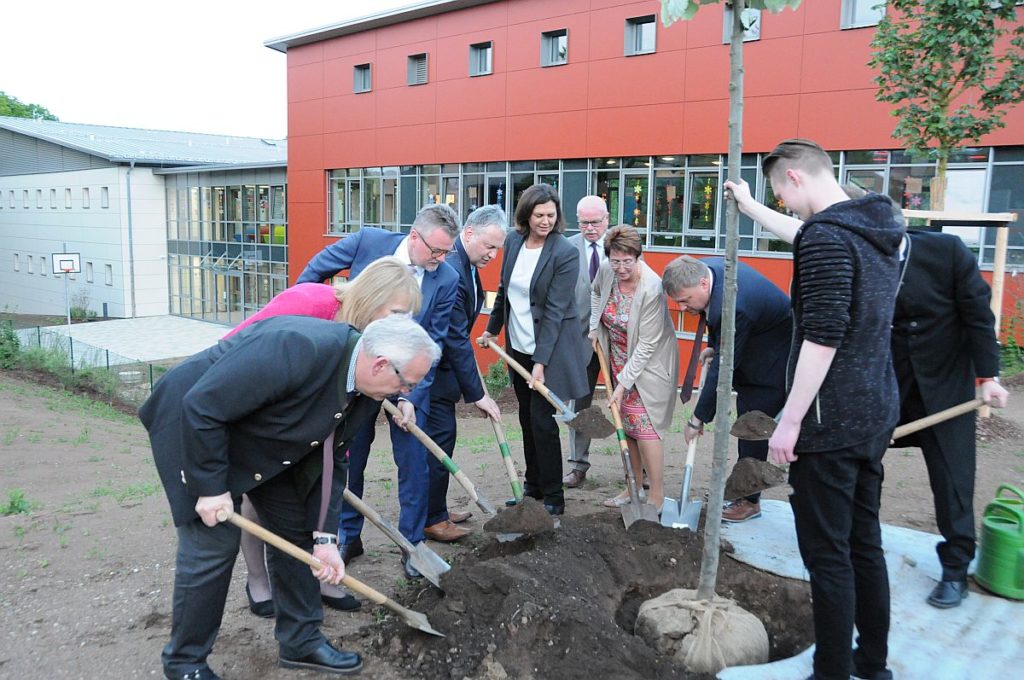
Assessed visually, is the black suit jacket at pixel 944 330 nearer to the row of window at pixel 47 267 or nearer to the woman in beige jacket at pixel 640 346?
the woman in beige jacket at pixel 640 346

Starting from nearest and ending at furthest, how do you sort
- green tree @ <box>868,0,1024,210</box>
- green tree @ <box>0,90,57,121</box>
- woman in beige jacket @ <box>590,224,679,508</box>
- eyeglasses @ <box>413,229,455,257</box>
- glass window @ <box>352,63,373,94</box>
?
eyeglasses @ <box>413,229,455,257</box>
woman in beige jacket @ <box>590,224,679,508</box>
green tree @ <box>868,0,1024,210</box>
glass window @ <box>352,63,373,94</box>
green tree @ <box>0,90,57,121</box>

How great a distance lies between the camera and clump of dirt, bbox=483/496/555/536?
4102 millimetres

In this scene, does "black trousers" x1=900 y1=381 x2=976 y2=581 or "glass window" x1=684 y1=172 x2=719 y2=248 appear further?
"glass window" x1=684 y1=172 x2=719 y2=248

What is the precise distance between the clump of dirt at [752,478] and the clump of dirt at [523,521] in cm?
113

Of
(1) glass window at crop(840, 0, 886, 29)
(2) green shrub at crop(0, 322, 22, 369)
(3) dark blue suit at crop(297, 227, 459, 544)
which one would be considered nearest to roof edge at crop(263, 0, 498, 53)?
(1) glass window at crop(840, 0, 886, 29)

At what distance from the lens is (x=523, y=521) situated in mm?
4109

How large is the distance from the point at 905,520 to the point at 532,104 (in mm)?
16012

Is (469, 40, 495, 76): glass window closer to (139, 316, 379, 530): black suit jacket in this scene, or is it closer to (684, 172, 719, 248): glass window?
(684, 172, 719, 248): glass window

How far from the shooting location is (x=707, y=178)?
16438mm

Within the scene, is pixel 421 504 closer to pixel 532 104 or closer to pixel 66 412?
pixel 66 412

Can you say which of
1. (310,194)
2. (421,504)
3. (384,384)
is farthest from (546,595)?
(310,194)

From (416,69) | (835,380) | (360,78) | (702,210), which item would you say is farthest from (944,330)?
(360,78)

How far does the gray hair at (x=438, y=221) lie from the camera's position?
3.97 meters

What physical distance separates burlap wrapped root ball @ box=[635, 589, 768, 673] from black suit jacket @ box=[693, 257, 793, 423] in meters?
1.40
